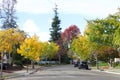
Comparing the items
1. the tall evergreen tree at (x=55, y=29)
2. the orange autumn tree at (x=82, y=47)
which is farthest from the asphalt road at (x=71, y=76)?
the tall evergreen tree at (x=55, y=29)

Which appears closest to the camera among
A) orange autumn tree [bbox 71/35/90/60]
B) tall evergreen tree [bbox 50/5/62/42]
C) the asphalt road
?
the asphalt road

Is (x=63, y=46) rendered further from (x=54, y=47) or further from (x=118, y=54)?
(x=118, y=54)

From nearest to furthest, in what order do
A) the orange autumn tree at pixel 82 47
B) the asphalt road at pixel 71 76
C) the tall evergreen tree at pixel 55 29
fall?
the asphalt road at pixel 71 76 → the orange autumn tree at pixel 82 47 → the tall evergreen tree at pixel 55 29

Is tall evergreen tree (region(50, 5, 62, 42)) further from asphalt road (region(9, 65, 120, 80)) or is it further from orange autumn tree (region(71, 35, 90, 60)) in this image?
asphalt road (region(9, 65, 120, 80))

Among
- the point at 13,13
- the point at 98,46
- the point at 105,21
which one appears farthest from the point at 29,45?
the point at 105,21

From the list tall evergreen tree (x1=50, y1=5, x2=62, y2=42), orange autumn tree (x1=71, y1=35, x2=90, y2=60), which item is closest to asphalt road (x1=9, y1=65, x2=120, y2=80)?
orange autumn tree (x1=71, y1=35, x2=90, y2=60)

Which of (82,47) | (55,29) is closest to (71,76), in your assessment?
Result: (82,47)

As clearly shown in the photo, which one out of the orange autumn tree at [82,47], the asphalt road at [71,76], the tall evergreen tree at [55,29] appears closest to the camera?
the asphalt road at [71,76]

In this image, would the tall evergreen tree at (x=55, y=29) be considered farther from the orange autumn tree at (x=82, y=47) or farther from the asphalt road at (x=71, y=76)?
the asphalt road at (x=71, y=76)

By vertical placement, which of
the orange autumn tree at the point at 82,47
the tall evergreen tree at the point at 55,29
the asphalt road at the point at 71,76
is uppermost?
the tall evergreen tree at the point at 55,29

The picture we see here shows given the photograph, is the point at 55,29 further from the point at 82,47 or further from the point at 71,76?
the point at 71,76

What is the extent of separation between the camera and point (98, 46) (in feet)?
288

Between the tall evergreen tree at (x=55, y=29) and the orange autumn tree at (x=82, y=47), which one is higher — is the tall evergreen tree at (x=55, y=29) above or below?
above

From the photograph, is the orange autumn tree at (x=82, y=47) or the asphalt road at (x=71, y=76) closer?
the asphalt road at (x=71, y=76)
